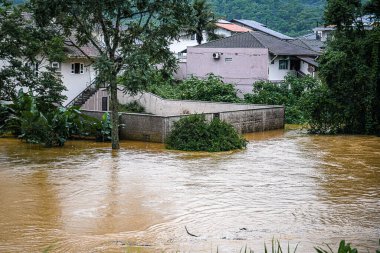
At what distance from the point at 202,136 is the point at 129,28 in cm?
513

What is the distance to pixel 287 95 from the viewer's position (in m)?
40.7

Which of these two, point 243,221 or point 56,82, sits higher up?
point 56,82

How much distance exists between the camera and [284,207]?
15.1m

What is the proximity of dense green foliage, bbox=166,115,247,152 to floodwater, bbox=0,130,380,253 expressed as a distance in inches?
25.4

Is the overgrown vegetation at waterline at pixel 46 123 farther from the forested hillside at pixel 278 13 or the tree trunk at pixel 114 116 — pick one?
the forested hillside at pixel 278 13

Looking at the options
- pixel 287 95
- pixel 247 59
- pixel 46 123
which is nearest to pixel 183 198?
pixel 46 123

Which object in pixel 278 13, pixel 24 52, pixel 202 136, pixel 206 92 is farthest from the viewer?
pixel 278 13

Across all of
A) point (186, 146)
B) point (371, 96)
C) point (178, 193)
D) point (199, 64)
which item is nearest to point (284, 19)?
point (199, 64)

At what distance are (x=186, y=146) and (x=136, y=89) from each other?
3.88m

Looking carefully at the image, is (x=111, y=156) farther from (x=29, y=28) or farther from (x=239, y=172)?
(x=29, y=28)

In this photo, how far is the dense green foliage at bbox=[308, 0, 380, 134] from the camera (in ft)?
101

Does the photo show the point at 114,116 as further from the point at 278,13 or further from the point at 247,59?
the point at 278,13

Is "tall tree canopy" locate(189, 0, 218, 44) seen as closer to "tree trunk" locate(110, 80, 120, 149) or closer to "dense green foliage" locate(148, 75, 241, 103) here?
"dense green foliage" locate(148, 75, 241, 103)

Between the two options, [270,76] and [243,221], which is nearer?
[243,221]
